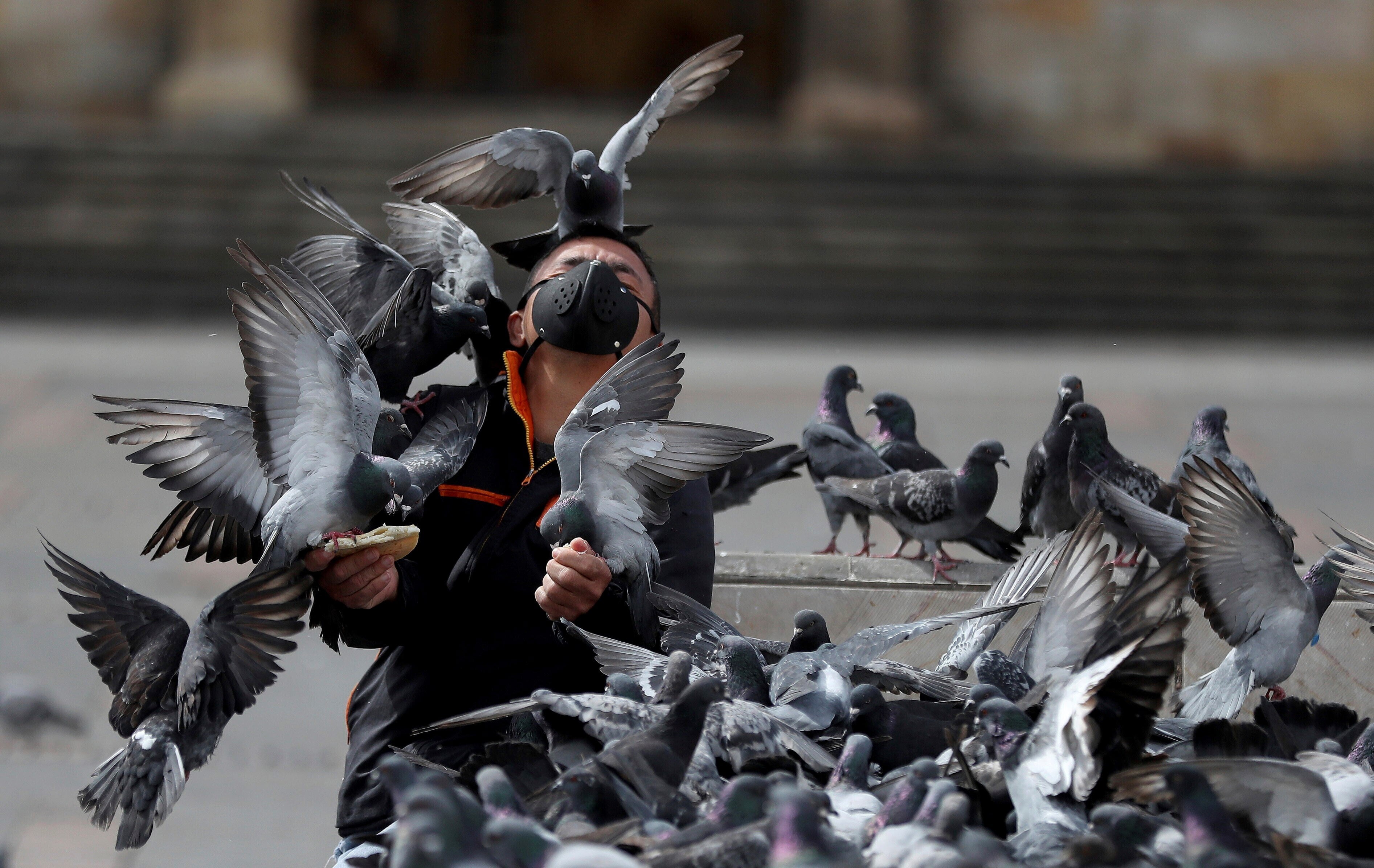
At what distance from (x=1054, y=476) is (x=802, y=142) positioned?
11140 millimetres

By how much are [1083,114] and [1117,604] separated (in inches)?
537

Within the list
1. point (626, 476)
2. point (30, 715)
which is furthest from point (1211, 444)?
point (30, 715)

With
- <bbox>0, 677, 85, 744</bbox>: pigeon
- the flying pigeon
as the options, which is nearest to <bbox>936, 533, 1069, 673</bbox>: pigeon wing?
the flying pigeon

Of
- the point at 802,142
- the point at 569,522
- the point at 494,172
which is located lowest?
the point at 569,522

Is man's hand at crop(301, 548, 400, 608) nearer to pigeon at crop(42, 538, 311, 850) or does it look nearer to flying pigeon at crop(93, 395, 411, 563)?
pigeon at crop(42, 538, 311, 850)

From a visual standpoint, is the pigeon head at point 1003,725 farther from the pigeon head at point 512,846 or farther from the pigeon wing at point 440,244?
the pigeon wing at point 440,244

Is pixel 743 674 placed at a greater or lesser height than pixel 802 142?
lesser

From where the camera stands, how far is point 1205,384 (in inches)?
441

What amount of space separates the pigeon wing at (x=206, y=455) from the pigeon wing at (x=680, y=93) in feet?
4.38

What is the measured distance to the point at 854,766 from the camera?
8.50 ft

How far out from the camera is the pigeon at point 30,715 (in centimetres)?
513

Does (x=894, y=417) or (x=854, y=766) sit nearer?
(x=854, y=766)

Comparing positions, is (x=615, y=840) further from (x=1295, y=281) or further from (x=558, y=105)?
(x=558, y=105)

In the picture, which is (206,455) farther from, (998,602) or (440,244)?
(998,602)
